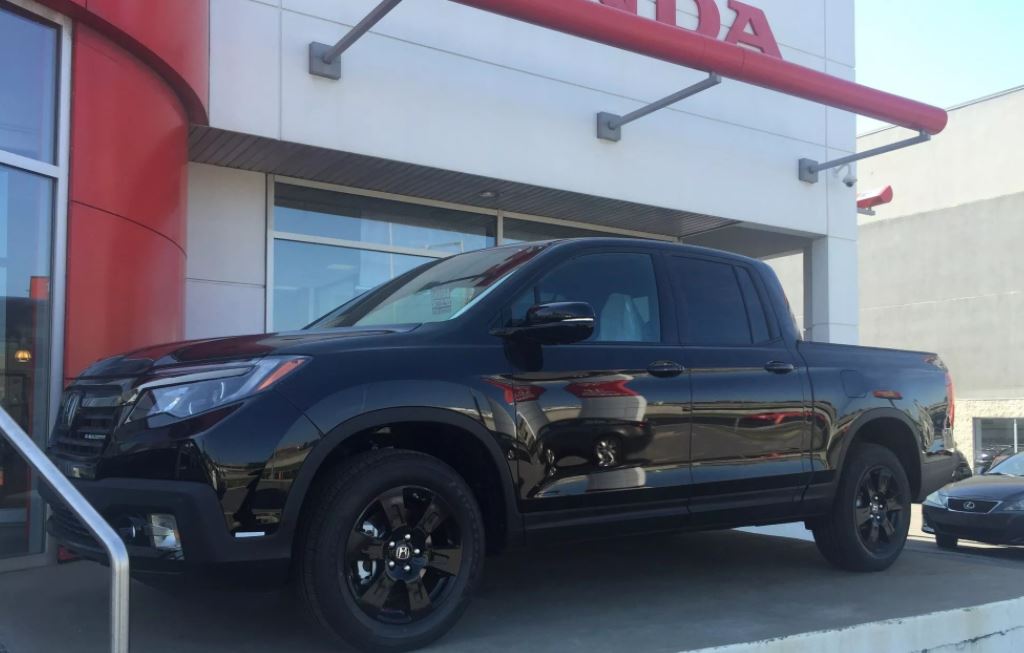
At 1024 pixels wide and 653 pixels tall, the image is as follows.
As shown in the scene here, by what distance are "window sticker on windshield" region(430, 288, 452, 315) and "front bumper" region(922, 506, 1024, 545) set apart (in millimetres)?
9163

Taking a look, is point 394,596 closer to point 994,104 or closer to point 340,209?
point 340,209

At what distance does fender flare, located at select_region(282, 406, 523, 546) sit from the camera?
11.4ft

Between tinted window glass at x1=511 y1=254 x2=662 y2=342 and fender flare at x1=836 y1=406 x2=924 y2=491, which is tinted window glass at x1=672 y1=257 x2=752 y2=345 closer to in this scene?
tinted window glass at x1=511 y1=254 x2=662 y2=342

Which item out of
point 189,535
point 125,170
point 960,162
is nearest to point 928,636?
point 189,535

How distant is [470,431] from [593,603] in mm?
1371

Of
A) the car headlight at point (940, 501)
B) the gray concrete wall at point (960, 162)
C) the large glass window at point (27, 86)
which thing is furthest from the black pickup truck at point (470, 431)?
the gray concrete wall at point (960, 162)

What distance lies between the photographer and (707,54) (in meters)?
10.1

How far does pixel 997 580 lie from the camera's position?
5.50 m

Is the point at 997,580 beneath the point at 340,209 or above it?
beneath

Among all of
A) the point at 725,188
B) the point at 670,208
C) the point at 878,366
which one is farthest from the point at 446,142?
the point at 878,366

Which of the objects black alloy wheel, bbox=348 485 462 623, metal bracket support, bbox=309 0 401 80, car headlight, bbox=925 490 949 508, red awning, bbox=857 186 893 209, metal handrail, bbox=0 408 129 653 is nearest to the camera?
metal handrail, bbox=0 408 129 653

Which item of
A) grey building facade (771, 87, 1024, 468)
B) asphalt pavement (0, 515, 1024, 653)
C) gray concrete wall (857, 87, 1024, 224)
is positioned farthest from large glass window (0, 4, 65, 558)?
gray concrete wall (857, 87, 1024, 224)

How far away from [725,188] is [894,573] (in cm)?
723

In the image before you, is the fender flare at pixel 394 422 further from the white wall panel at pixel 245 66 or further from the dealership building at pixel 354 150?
the white wall panel at pixel 245 66
